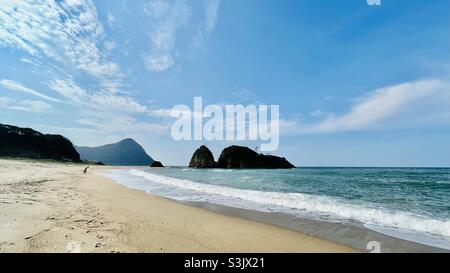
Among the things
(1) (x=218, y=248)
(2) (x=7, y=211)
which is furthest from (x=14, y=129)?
(1) (x=218, y=248)

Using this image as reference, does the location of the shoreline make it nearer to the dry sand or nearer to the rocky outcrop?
the dry sand

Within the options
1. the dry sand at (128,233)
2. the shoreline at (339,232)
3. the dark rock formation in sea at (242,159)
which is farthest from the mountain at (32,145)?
the shoreline at (339,232)

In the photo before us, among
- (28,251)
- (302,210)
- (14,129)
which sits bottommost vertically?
(302,210)

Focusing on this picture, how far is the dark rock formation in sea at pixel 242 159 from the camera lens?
112 metres

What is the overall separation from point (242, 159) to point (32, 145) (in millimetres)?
91932

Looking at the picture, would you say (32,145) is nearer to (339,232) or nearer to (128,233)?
(128,233)

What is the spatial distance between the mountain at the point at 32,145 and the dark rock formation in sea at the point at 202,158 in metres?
56.3

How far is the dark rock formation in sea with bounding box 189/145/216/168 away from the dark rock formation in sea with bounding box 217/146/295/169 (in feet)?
17.0

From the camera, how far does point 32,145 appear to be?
83375mm

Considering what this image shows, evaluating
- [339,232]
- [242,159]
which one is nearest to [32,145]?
[242,159]

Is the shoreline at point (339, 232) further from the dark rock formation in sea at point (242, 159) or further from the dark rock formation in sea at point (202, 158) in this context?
the dark rock formation in sea at point (242, 159)

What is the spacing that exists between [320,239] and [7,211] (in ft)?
30.1

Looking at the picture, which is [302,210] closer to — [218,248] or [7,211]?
[218,248]
